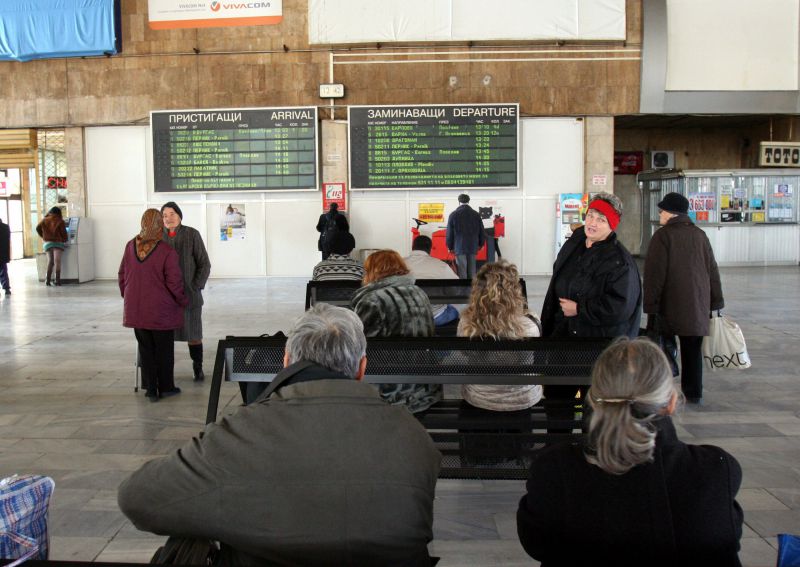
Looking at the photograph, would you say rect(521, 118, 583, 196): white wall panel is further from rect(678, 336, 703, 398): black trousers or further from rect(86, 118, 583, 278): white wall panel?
rect(678, 336, 703, 398): black trousers

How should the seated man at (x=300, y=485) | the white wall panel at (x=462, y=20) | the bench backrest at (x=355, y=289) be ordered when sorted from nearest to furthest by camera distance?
the seated man at (x=300, y=485)
the bench backrest at (x=355, y=289)
the white wall panel at (x=462, y=20)

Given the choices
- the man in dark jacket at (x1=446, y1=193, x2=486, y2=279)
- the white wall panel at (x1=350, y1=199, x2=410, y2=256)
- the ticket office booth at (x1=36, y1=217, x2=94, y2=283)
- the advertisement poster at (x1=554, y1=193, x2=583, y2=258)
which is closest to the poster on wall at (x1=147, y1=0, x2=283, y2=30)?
the white wall panel at (x1=350, y1=199, x2=410, y2=256)

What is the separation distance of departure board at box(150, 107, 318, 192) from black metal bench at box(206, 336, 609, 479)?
1133 centimetres

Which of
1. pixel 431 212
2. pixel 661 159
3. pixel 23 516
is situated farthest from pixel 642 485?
pixel 661 159

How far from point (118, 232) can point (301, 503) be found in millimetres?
14902

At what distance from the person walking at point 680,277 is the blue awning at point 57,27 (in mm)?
12578

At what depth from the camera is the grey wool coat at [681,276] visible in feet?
17.8

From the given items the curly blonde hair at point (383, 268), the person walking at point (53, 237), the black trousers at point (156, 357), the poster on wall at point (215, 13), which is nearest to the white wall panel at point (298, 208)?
the person walking at point (53, 237)

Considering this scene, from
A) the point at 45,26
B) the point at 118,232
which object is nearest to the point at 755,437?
the point at 118,232

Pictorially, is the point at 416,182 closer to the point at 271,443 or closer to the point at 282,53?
the point at 282,53

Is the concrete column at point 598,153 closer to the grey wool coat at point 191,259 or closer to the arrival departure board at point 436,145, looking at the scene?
the arrival departure board at point 436,145

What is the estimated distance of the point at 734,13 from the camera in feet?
47.3

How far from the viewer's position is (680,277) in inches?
215

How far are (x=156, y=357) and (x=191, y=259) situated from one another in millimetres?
938
